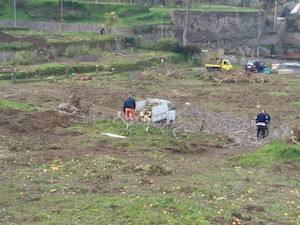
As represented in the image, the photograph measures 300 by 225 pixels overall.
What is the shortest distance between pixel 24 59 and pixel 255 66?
779 inches

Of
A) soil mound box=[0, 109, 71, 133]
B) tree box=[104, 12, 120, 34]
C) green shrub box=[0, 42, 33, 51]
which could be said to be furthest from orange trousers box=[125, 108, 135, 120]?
tree box=[104, 12, 120, 34]

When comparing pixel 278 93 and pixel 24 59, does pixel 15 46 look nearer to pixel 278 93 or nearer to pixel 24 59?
pixel 24 59

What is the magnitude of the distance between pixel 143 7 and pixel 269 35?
56.7 feet

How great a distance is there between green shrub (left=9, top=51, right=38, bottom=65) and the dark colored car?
18.0 metres

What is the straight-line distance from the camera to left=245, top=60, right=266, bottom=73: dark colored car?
57250 mm

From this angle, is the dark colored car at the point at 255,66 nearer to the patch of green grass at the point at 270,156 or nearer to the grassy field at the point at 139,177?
the grassy field at the point at 139,177

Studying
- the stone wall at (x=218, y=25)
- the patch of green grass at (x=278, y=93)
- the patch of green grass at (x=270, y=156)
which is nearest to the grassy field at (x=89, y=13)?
the stone wall at (x=218, y=25)

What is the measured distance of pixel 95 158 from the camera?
21562mm

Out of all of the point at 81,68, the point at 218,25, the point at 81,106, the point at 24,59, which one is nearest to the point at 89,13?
the point at 218,25

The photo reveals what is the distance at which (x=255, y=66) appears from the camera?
57.7 m

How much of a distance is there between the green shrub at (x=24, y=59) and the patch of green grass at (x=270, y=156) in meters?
29.7

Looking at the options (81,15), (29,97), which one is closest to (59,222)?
(29,97)

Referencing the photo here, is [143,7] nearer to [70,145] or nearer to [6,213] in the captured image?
[70,145]

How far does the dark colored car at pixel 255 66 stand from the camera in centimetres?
5725
